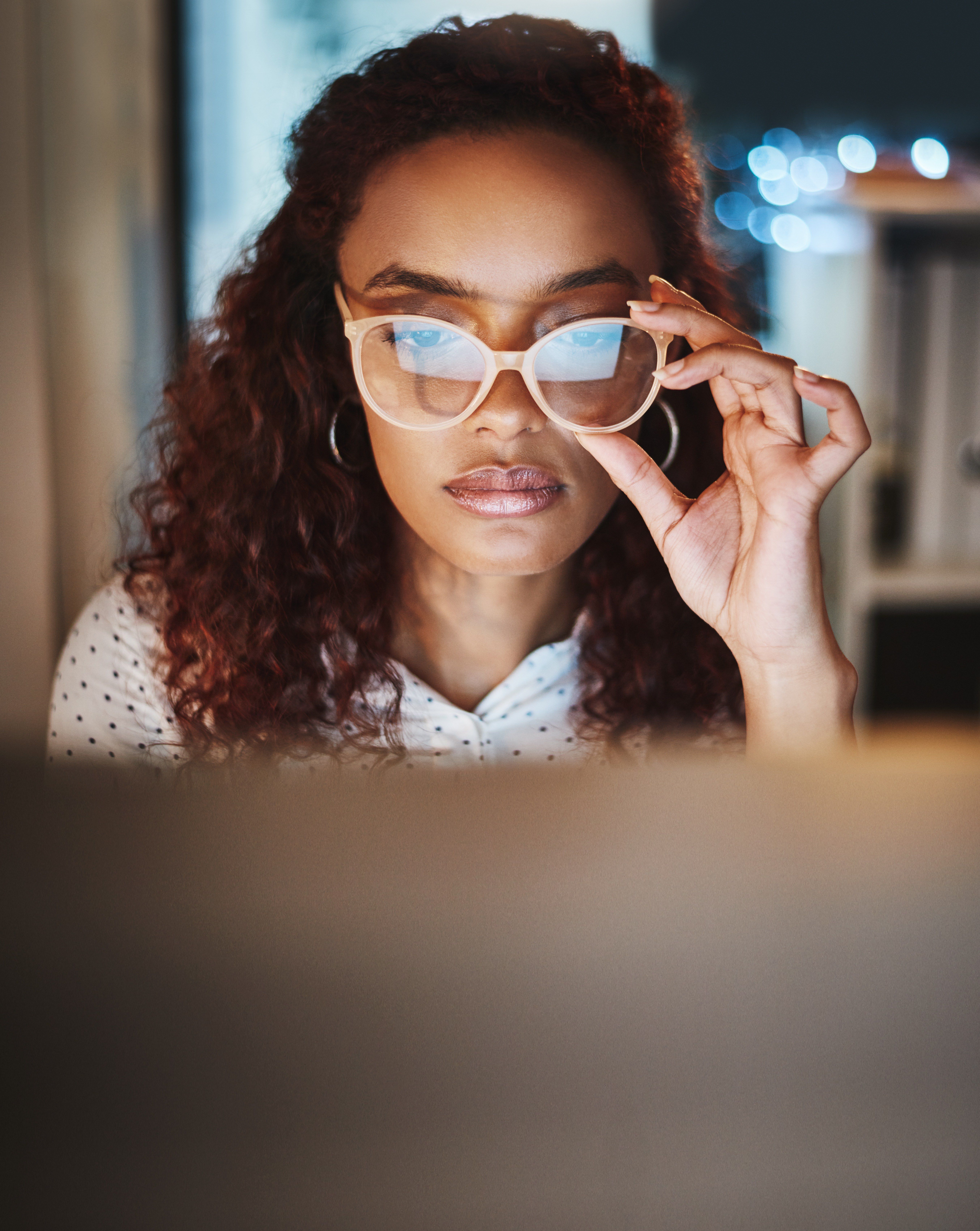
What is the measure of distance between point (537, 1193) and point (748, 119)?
1.30 meters

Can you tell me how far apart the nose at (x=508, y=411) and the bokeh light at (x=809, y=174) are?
37.5 inches

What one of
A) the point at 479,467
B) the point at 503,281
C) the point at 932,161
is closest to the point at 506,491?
the point at 479,467

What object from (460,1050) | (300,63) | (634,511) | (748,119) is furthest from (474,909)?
(748,119)

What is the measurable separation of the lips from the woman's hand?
0.16ft

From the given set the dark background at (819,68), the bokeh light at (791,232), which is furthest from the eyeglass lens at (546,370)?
the bokeh light at (791,232)

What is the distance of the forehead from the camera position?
0.54 meters

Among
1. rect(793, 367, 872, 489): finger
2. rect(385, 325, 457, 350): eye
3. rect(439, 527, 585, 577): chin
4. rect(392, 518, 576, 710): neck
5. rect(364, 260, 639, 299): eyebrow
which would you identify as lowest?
rect(392, 518, 576, 710): neck

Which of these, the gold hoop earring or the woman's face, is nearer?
the woman's face

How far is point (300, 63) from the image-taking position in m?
0.85

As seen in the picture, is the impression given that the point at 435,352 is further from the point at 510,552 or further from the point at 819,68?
the point at 819,68

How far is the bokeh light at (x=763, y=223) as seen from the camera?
47.2 inches

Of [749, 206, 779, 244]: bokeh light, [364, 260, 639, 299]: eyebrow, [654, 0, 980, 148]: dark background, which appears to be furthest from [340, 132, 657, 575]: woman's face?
[749, 206, 779, 244]: bokeh light

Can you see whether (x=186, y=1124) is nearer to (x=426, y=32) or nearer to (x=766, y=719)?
(x=766, y=719)

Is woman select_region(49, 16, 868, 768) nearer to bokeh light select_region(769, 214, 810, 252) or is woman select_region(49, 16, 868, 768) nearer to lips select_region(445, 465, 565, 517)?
lips select_region(445, 465, 565, 517)
